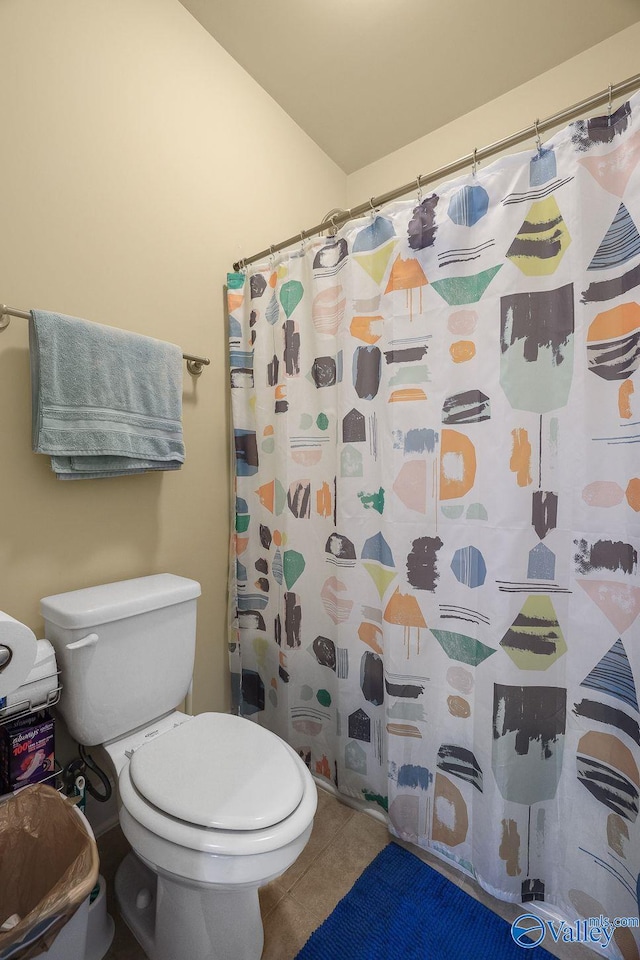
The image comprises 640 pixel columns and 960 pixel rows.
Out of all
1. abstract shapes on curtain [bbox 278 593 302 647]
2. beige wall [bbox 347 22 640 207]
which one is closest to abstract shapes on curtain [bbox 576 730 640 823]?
abstract shapes on curtain [bbox 278 593 302 647]

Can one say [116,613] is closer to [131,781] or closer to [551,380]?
[131,781]

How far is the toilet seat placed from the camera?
843 millimetres

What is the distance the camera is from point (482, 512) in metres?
1.14

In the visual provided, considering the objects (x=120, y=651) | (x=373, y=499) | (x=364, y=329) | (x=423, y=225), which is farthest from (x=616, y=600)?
(x=120, y=651)

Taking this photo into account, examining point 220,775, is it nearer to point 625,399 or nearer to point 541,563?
point 541,563

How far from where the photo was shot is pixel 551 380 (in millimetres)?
1041

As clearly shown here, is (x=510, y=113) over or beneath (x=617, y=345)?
over

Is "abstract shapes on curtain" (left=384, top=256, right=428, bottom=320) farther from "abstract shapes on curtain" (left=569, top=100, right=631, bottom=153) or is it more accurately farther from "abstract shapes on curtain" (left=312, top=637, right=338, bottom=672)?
"abstract shapes on curtain" (left=312, top=637, right=338, bottom=672)

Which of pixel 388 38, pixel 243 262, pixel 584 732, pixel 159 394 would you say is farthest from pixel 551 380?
pixel 388 38

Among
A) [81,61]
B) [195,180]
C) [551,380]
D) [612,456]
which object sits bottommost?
[612,456]

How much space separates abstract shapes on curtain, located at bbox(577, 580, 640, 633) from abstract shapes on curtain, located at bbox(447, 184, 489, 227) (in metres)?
0.98

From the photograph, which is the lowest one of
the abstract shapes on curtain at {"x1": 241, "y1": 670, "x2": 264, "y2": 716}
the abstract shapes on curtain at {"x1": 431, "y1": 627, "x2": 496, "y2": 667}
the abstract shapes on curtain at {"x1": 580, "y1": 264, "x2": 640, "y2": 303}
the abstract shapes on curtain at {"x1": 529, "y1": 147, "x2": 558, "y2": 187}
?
the abstract shapes on curtain at {"x1": 241, "y1": 670, "x2": 264, "y2": 716}

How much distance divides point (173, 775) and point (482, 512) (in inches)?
38.9

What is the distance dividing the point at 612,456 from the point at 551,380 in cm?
23
